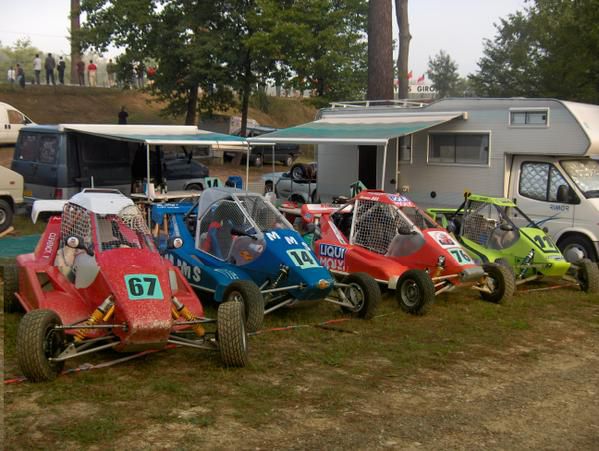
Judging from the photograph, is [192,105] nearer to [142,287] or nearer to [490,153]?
[490,153]

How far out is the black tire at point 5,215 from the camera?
14.2 m

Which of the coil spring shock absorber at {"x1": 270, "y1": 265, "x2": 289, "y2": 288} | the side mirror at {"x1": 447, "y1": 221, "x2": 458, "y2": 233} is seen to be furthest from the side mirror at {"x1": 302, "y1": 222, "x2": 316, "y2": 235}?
the coil spring shock absorber at {"x1": 270, "y1": 265, "x2": 289, "y2": 288}

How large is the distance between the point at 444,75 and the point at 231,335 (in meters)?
69.5

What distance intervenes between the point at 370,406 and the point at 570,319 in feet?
15.1

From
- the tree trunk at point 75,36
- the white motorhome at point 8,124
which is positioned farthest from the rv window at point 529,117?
the tree trunk at point 75,36

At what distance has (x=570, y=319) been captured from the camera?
949cm

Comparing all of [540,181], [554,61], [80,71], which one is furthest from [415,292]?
[80,71]

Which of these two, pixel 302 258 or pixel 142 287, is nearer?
pixel 142 287

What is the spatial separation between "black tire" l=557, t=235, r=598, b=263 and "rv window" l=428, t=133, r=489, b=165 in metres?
2.02

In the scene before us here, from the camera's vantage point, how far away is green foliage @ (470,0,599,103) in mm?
20656

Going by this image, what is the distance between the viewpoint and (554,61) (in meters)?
24.2

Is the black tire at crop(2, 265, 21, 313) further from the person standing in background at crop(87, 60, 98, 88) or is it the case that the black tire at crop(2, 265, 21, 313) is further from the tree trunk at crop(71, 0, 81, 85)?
the person standing in background at crop(87, 60, 98, 88)

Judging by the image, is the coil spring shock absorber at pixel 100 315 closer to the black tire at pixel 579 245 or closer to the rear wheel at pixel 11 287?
the rear wheel at pixel 11 287

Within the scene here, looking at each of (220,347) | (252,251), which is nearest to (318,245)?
(252,251)
